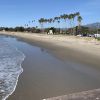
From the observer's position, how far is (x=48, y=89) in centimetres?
1479

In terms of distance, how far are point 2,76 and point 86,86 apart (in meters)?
6.04

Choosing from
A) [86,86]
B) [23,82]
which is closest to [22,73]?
[23,82]

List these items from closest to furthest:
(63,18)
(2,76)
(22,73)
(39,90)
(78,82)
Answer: (39,90), (78,82), (2,76), (22,73), (63,18)

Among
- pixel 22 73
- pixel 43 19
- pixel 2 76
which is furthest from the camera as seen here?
pixel 43 19

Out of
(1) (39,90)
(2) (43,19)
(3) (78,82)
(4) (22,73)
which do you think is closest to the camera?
(1) (39,90)

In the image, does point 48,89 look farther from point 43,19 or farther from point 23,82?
point 43,19

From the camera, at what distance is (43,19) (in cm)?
15438

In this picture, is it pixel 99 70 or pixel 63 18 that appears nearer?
pixel 99 70

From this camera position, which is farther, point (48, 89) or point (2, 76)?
point (2, 76)

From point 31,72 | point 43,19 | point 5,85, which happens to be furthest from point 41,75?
point 43,19

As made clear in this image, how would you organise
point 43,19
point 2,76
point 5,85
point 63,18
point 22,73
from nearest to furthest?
1. point 5,85
2. point 2,76
3. point 22,73
4. point 63,18
5. point 43,19

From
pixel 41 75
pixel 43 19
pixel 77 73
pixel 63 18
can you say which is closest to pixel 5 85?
pixel 41 75

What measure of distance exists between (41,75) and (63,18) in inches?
4224

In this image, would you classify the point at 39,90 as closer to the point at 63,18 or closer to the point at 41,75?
the point at 41,75
